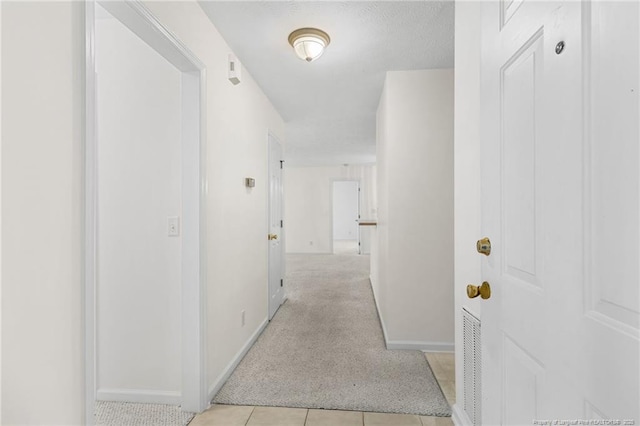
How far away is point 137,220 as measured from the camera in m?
1.89

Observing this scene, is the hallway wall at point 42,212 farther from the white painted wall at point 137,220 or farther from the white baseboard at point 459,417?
the white baseboard at point 459,417

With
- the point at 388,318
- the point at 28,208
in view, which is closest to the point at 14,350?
the point at 28,208

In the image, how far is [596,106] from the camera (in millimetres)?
578

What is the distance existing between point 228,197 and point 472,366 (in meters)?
1.85

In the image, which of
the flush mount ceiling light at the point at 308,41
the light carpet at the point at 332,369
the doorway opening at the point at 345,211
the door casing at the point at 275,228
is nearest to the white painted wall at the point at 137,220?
the light carpet at the point at 332,369

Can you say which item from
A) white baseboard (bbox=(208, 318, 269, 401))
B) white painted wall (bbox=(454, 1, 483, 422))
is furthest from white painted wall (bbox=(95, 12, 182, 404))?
white painted wall (bbox=(454, 1, 483, 422))

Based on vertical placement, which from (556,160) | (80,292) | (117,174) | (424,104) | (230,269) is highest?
(424,104)

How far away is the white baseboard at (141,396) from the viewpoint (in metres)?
1.87

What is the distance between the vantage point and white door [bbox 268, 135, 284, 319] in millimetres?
3412

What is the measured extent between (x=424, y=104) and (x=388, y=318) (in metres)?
1.95

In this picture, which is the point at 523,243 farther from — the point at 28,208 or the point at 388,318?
the point at 388,318

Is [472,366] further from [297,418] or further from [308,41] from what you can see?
[308,41]

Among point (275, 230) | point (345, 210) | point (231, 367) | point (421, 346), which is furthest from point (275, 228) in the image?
point (345, 210)

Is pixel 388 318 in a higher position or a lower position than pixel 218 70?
lower
